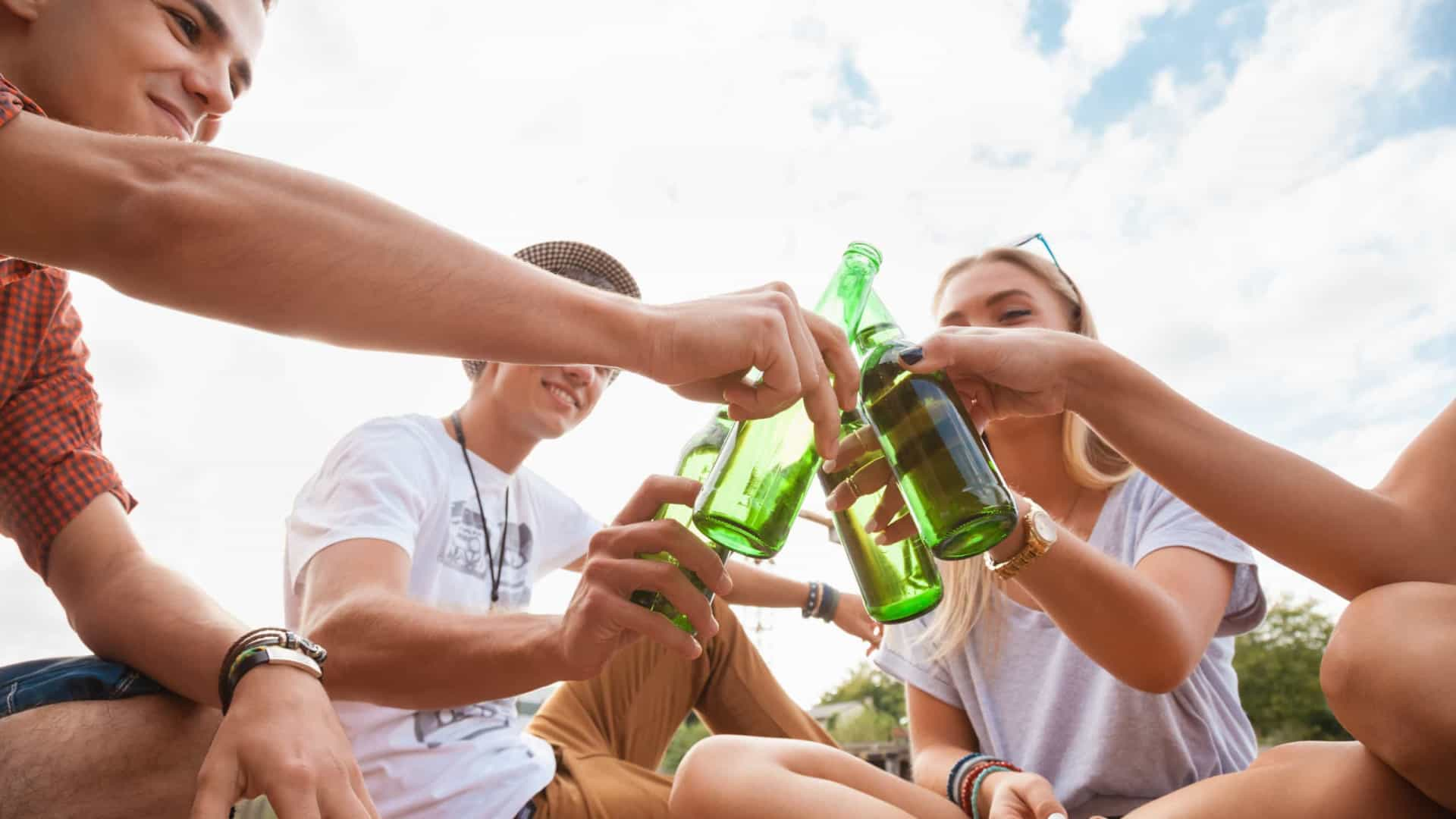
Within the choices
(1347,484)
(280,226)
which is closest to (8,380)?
(280,226)

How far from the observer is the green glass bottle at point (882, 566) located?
1.76 meters

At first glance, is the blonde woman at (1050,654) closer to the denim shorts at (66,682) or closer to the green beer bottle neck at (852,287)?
the green beer bottle neck at (852,287)

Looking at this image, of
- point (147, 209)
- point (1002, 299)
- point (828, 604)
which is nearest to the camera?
point (147, 209)

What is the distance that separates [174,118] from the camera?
1751 mm

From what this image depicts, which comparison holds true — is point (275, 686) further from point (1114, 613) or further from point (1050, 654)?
point (1050, 654)

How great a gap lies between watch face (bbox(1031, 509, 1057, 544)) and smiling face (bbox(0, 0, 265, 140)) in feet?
6.08

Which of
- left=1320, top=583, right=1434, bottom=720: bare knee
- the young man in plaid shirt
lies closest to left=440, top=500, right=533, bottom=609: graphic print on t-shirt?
the young man in plaid shirt

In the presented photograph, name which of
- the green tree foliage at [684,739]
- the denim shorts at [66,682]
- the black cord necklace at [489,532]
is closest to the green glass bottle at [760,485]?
the denim shorts at [66,682]

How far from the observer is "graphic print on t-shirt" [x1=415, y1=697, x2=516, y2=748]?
2.06m

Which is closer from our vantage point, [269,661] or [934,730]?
[269,661]

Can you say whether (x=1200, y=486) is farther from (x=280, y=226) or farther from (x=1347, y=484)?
(x=280, y=226)

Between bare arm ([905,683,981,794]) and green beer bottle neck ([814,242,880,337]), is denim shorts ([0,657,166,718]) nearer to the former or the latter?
green beer bottle neck ([814,242,880,337])

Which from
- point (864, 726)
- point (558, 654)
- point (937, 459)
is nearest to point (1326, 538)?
point (937, 459)

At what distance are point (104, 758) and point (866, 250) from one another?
5.62ft
